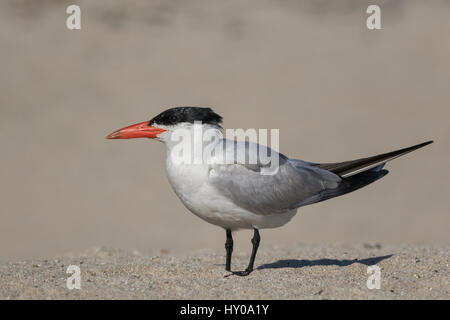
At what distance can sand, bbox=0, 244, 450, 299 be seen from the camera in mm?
5004

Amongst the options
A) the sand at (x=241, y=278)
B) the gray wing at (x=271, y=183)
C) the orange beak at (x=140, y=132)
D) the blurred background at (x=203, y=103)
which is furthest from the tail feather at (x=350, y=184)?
the blurred background at (x=203, y=103)

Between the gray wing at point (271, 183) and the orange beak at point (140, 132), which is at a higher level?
the orange beak at point (140, 132)

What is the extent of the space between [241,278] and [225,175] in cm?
85

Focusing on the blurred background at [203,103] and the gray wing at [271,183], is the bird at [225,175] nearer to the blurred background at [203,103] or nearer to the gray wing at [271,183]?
the gray wing at [271,183]

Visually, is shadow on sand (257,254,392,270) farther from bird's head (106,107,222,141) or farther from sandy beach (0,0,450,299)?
bird's head (106,107,222,141)

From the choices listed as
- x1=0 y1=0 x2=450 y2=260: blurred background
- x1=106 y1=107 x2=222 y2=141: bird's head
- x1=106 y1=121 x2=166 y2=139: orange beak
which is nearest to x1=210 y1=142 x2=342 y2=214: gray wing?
x1=106 y1=107 x2=222 y2=141: bird's head

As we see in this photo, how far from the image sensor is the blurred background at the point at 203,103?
11828mm

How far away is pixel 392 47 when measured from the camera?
17641 millimetres

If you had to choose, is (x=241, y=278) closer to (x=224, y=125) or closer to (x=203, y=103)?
(x=224, y=125)

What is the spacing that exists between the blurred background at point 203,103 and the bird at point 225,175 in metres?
3.98

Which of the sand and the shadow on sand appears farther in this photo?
the shadow on sand

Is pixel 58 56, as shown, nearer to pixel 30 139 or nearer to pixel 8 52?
pixel 8 52

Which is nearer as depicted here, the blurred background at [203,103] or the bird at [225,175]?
the bird at [225,175]

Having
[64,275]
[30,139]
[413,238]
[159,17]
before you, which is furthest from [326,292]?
[159,17]
